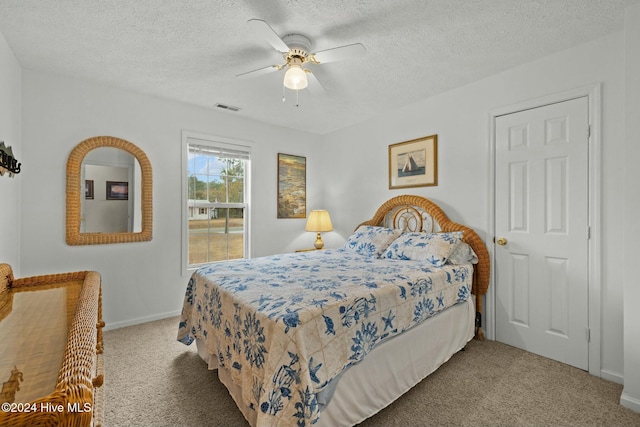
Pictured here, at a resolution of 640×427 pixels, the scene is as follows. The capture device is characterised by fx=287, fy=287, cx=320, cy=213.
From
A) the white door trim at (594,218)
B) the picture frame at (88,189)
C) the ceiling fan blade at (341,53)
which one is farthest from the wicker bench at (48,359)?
the white door trim at (594,218)

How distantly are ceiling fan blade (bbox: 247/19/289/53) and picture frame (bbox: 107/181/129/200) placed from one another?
2.31m

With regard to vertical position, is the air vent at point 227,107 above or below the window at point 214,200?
above

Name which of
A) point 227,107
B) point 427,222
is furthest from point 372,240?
point 227,107

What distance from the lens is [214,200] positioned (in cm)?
378

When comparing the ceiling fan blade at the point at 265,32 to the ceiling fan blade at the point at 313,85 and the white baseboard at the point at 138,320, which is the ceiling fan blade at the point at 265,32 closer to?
the ceiling fan blade at the point at 313,85

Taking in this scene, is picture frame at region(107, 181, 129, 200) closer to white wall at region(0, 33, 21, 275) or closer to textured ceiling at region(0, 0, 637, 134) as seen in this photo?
white wall at region(0, 33, 21, 275)

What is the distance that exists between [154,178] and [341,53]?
2492 millimetres

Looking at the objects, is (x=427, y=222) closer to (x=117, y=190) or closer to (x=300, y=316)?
(x=300, y=316)

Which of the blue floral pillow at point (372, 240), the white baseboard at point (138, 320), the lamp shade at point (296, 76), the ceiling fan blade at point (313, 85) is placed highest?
the ceiling fan blade at point (313, 85)

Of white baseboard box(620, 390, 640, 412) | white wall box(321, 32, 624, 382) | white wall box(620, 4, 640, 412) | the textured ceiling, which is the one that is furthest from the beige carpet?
the textured ceiling

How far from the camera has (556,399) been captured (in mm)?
1873

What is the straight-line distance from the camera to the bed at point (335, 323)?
1356 millimetres

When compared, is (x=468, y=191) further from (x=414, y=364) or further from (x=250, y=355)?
(x=250, y=355)

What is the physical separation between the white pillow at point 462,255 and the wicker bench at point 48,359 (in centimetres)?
256
